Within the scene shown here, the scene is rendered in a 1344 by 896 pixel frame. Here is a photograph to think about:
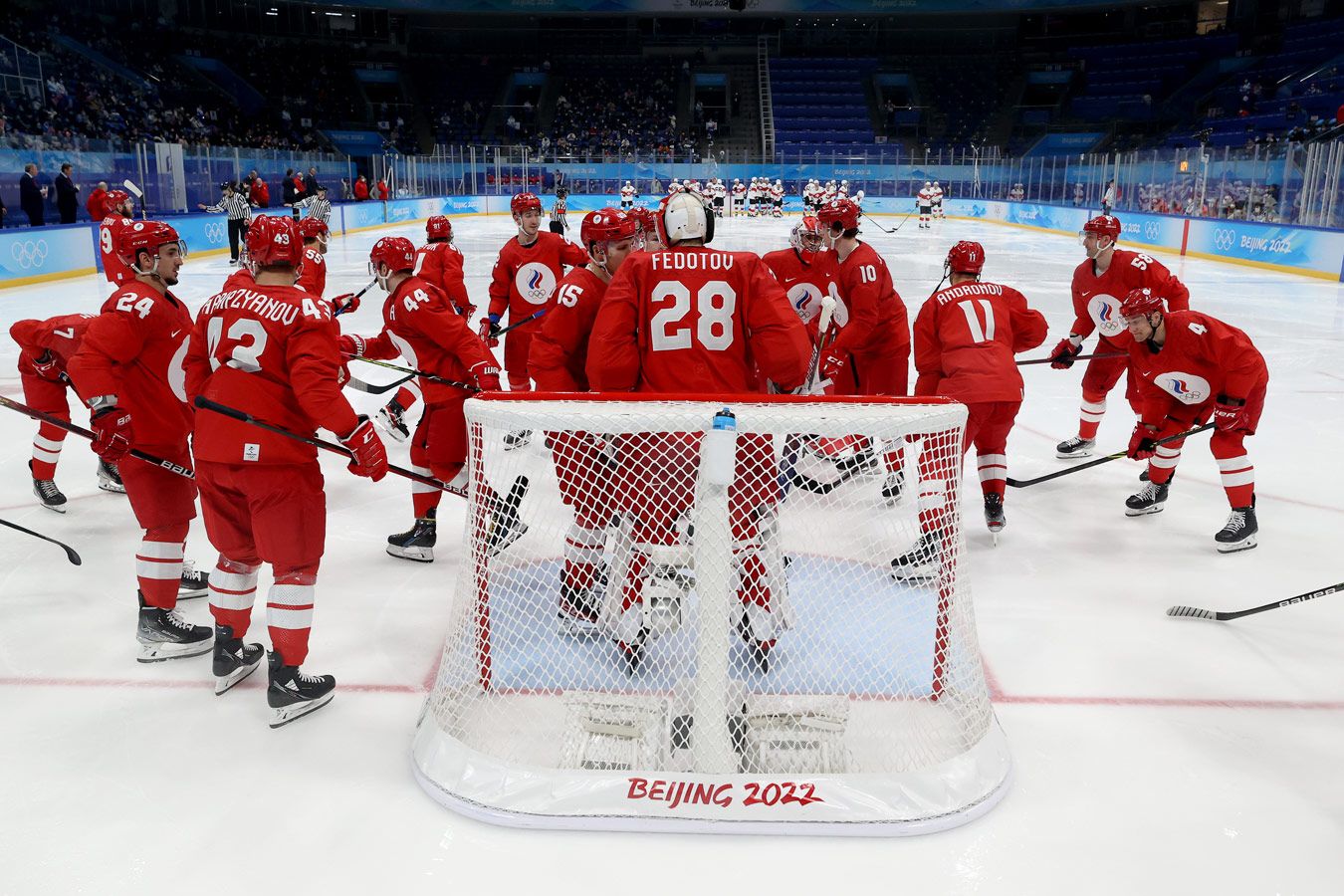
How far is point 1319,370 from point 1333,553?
15.2ft

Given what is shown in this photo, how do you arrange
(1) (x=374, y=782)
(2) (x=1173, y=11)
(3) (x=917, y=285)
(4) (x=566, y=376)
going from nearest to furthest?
1. (1) (x=374, y=782)
2. (4) (x=566, y=376)
3. (3) (x=917, y=285)
4. (2) (x=1173, y=11)

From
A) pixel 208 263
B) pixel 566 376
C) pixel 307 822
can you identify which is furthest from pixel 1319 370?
pixel 208 263

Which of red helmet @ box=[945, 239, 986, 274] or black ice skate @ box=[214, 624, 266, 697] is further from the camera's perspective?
red helmet @ box=[945, 239, 986, 274]

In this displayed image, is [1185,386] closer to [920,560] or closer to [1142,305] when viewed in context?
[1142,305]

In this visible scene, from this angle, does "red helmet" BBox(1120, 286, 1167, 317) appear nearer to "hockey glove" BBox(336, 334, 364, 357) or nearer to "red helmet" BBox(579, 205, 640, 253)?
"red helmet" BBox(579, 205, 640, 253)

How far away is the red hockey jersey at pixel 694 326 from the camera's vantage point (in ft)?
10.2

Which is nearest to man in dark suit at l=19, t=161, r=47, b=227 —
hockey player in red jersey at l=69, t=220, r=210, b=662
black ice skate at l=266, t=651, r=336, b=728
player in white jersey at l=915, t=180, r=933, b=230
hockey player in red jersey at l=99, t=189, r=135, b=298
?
hockey player in red jersey at l=99, t=189, r=135, b=298

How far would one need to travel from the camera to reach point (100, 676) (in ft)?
11.1

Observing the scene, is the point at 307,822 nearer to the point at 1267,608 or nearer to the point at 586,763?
the point at 586,763

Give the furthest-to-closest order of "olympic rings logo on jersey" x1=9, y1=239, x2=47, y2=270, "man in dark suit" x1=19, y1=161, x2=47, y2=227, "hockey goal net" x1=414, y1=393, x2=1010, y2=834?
"man in dark suit" x1=19, y1=161, x2=47, y2=227 < "olympic rings logo on jersey" x1=9, y1=239, x2=47, y2=270 < "hockey goal net" x1=414, y1=393, x2=1010, y2=834

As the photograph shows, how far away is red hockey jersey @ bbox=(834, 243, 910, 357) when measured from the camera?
16.5 feet

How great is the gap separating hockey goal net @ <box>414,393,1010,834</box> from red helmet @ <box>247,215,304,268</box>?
810 millimetres

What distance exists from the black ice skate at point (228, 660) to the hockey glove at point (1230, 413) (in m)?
3.80

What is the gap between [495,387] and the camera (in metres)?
4.30
